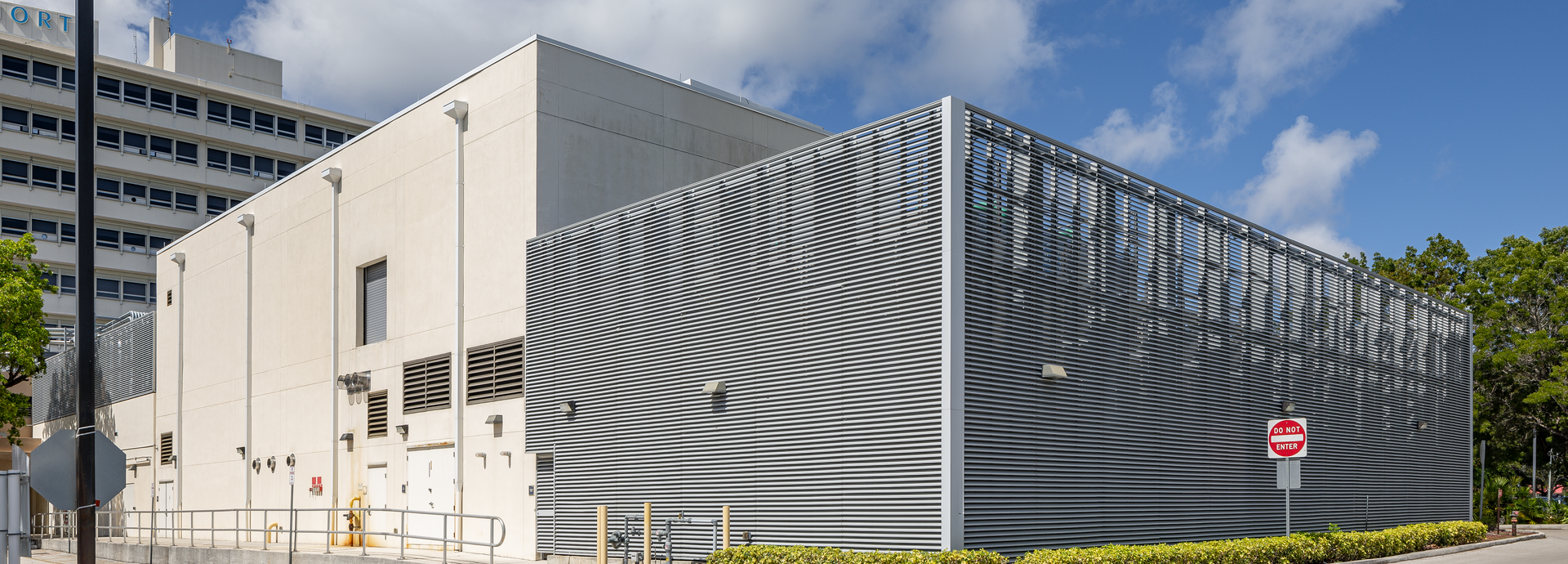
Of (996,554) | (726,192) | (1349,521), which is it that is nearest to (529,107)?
(726,192)

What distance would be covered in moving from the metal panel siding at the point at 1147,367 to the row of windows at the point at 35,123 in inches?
2483

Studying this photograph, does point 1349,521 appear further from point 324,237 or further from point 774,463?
point 324,237

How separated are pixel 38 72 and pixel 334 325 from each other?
4704cm

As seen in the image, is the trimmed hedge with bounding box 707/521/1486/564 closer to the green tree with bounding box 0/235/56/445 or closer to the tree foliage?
the tree foliage

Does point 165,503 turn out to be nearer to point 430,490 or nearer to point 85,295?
point 430,490

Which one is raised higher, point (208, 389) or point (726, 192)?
point (726, 192)

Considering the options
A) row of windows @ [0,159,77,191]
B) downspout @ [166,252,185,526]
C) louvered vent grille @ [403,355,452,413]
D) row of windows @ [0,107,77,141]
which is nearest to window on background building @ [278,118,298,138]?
row of windows @ [0,107,77,141]

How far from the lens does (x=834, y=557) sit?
1418 centimetres

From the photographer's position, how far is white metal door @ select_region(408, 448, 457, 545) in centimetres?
2327

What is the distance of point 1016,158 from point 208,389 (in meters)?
30.2

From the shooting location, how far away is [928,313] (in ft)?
47.6

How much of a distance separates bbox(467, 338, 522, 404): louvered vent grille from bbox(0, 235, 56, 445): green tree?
2273cm

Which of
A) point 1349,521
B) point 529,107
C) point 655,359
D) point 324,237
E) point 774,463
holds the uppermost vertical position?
point 529,107

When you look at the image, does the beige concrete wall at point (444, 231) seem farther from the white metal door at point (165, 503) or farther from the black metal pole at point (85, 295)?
the black metal pole at point (85, 295)
